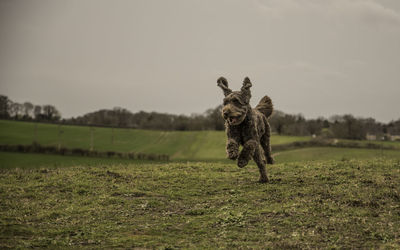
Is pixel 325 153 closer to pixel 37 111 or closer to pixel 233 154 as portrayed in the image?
pixel 233 154

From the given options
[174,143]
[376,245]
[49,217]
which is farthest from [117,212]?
[174,143]

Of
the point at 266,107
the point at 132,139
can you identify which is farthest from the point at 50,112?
the point at 266,107

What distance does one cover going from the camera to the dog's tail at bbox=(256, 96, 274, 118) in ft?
48.7

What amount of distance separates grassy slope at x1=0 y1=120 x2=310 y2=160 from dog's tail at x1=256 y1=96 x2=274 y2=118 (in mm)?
43300

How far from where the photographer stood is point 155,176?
1543 cm

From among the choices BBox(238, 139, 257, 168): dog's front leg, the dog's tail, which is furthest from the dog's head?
the dog's tail

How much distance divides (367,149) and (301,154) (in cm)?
994

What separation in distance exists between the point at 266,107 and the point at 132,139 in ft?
198

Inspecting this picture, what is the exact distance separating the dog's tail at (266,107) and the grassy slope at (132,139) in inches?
1705

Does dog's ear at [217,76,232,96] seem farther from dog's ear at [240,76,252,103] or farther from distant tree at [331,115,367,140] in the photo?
distant tree at [331,115,367,140]

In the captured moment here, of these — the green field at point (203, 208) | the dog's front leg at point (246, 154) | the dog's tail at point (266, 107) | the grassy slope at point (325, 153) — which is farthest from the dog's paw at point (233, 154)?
the grassy slope at point (325, 153)

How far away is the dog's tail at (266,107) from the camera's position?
14.8 meters

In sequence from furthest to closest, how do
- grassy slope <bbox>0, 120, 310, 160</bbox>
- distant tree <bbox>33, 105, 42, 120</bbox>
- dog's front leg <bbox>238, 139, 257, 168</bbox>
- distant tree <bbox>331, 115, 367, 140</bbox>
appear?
distant tree <bbox>33, 105, 42, 120</bbox> → distant tree <bbox>331, 115, 367, 140</bbox> → grassy slope <bbox>0, 120, 310, 160</bbox> → dog's front leg <bbox>238, 139, 257, 168</bbox>

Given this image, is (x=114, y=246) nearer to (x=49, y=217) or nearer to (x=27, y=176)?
(x=49, y=217)
